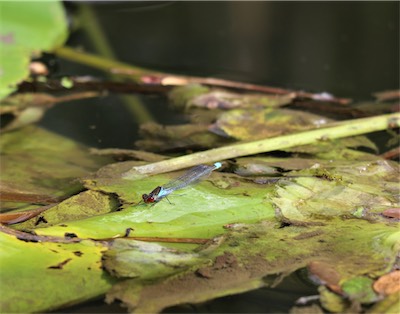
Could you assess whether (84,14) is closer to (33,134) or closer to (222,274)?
(33,134)

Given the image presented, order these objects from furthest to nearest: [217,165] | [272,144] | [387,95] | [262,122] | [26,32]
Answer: [26,32] < [387,95] < [262,122] < [272,144] < [217,165]

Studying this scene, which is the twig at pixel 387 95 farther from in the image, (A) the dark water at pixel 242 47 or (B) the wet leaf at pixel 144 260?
(B) the wet leaf at pixel 144 260

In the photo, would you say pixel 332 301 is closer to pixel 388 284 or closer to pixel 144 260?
pixel 388 284

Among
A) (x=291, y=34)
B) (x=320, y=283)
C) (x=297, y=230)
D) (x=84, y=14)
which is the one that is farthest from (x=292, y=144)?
(x=84, y=14)

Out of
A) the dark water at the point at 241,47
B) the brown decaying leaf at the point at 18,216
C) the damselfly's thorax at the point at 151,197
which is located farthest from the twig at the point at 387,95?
the brown decaying leaf at the point at 18,216

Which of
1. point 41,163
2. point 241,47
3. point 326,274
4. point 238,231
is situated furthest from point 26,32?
point 326,274
